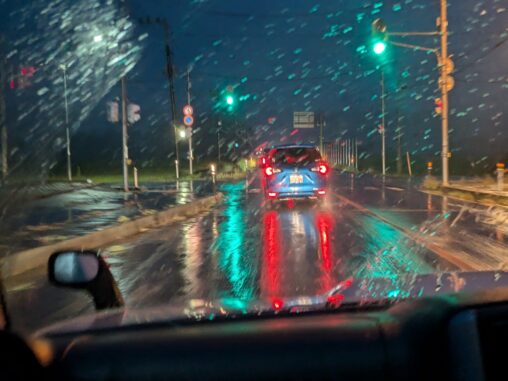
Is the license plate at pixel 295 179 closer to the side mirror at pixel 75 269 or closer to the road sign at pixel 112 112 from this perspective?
the road sign at pixel 112 112

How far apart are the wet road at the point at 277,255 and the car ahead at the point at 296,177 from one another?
103cm

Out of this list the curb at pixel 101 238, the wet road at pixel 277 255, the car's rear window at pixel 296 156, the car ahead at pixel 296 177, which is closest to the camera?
the wet road at pixel 277 255

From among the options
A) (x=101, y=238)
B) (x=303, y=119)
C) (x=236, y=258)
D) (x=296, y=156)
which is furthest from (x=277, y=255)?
(x=303, y=119)

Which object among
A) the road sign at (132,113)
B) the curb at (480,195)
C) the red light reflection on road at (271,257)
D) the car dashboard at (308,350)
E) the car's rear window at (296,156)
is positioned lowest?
the red light reflection on road at (271,257)

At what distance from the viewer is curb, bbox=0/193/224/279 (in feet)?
31.0

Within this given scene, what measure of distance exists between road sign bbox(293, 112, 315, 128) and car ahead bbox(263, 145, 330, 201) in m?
59.7

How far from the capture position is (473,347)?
2.18 m

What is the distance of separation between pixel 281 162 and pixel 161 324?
17.2 metres

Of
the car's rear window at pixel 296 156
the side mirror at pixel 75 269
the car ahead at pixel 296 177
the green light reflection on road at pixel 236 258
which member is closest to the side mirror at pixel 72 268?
the side mirror at pixel 75 269

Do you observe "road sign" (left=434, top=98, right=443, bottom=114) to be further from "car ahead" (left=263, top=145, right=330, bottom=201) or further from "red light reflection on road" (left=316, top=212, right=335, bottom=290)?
"red light reflection on road" (left=316, top=212, right=335, bottom=290)

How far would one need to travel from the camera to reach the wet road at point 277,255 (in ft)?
25.3

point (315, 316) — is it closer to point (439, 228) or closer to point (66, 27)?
point (439, 228)

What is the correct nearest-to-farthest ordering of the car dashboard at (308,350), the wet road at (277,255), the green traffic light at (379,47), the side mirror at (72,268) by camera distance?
the car dashboard at (308,350) < the side mirror at (72,268) < the wet road at (277,255) < the green traffic light at (379,47)

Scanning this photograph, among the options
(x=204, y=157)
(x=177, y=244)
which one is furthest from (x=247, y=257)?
(x=204, y=157)
